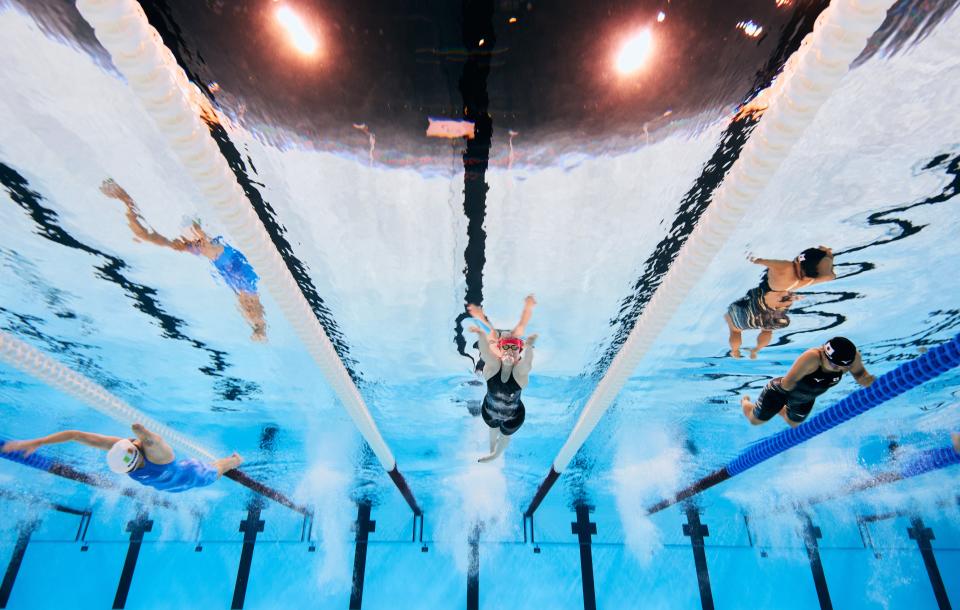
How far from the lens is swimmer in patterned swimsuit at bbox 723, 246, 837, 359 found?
16.5ft

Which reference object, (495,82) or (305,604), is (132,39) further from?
(305,604)

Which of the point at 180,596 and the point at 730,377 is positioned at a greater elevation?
the point at 730,377

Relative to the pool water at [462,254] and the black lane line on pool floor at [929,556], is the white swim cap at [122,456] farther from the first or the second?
the black lane line on pool floor at [929,556]

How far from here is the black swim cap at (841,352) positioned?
488 centimetres

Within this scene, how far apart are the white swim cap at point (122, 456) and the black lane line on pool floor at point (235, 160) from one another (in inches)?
109

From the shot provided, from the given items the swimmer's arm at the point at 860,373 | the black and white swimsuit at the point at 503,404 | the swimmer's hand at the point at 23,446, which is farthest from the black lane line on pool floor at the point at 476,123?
the swimmer's hand at the point at 23,446

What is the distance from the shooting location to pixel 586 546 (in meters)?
16.5

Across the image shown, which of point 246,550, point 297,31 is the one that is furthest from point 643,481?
point 297,31

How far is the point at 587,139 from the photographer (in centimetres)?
356

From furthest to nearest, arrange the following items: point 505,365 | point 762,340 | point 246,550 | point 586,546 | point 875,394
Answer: point 246,550, point 586,546, point 762,340, point 505,365, point 875,394

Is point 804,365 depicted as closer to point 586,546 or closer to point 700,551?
point 586,546

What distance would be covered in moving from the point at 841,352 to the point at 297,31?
5471mm

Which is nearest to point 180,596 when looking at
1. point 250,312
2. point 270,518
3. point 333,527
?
point 270,518

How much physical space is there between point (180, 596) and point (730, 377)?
1886 centimetres
